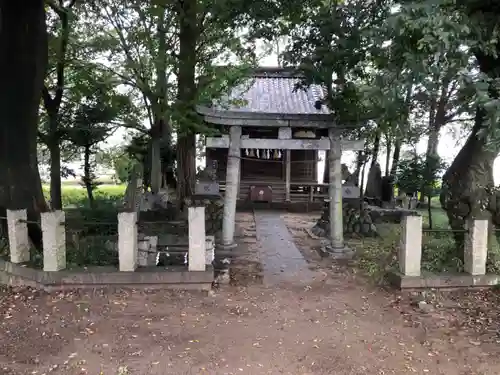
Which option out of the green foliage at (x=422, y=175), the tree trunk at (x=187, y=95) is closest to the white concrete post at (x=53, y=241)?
the tree trunk at (x=187, y=95)

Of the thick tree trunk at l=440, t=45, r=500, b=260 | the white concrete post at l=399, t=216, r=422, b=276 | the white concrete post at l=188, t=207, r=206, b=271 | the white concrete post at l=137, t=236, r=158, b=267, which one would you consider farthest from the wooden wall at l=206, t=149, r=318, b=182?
the white concrete post at l=399, t=216, r=422, b=276

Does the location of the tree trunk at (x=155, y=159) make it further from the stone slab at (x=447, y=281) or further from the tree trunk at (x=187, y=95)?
the stone slab at (x=447, y=281)

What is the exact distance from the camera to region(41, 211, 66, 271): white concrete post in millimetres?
6617

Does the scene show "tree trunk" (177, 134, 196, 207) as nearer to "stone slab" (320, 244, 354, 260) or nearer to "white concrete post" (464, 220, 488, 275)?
"stone slab" (320, 244, 354, 260)

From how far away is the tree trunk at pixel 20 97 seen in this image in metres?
7.36

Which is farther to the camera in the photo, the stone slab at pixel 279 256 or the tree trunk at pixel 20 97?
the stone slab at pixel 279 256

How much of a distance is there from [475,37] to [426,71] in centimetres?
120

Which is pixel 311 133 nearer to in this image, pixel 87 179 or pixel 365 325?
pixel 365 325

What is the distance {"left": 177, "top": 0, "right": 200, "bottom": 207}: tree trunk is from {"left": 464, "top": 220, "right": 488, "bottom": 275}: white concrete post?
6153mm

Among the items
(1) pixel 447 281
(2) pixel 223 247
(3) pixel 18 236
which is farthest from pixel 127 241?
(1) pixel 447 281

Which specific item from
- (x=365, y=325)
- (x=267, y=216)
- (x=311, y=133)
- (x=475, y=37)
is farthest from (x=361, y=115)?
(x=267, y=216)

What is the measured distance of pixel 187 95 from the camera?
1155 centimetres

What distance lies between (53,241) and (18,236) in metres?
0.84

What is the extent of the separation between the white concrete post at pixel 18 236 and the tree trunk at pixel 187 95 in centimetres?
430
